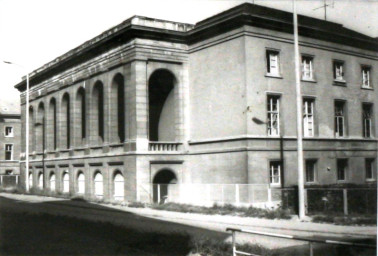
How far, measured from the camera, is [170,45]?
3116 centimetres

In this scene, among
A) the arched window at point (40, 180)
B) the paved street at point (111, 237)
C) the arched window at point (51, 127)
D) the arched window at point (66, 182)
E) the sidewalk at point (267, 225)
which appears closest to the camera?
the paved street at point (111, 237)

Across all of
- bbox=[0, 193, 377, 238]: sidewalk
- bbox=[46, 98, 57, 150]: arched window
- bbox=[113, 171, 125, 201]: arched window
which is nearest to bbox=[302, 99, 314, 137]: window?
bbox=[0, 193, 377, 238]: sidewalk

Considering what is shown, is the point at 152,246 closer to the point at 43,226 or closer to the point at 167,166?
the point at 43,226

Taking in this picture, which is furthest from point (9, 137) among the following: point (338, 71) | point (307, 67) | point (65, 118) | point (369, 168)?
point (369, 168)

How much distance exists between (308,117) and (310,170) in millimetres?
3463

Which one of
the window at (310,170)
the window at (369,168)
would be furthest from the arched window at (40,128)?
the window at (369,168)

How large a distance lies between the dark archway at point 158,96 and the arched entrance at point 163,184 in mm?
3309

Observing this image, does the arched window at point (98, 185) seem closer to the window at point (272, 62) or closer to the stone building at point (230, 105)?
the stone building at point (230, 105)

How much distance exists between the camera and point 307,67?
29.9m

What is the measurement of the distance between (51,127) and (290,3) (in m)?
31.6

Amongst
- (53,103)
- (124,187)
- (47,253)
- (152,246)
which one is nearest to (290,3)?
(152,246)

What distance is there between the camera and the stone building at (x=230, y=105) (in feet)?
89.7

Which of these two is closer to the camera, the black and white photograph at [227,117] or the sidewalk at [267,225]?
the sidewalk at [267,225]

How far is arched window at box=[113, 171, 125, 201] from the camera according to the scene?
3114 centimetres
